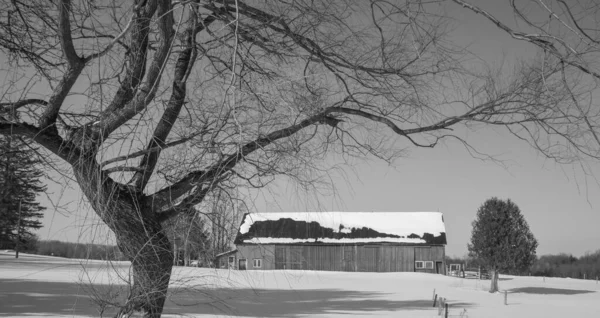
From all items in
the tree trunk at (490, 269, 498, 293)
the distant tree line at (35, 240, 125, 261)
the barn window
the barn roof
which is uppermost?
the barn roof

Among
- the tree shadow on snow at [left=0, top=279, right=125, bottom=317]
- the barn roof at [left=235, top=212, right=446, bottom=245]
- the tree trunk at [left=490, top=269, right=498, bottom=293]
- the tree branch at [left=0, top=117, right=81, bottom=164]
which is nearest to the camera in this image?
the tree branch at [left=0, top=117, right=81, bottom=164]

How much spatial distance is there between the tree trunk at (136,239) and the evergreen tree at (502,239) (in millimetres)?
39566

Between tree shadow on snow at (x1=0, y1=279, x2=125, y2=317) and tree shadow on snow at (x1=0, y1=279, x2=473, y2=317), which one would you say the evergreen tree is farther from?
tree shadow on snow at (x1=0, y1=279, x2=125, y2=317)

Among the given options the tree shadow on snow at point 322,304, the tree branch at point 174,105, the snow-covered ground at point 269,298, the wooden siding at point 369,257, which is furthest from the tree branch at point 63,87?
the wooden siding at point 369,257

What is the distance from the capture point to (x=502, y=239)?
137ft

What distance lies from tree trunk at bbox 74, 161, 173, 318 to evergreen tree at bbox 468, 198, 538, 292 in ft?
130

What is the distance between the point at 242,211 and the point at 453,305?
2424cm

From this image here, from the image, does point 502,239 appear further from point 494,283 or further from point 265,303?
point 265,303

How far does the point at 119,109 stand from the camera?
390 cm

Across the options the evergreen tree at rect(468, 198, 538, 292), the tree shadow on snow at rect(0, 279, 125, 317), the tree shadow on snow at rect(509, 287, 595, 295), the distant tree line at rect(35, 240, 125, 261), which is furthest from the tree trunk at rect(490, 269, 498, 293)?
the distant tree line at rect(35, 240, 125, 261)

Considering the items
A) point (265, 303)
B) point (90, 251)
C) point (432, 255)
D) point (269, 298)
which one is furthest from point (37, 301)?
point (432, 255)

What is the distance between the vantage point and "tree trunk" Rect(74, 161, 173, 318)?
3359 mm

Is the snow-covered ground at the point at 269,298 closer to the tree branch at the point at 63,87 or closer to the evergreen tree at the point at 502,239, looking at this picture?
the tree branch at the point at 63,87

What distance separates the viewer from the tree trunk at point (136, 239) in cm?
336
